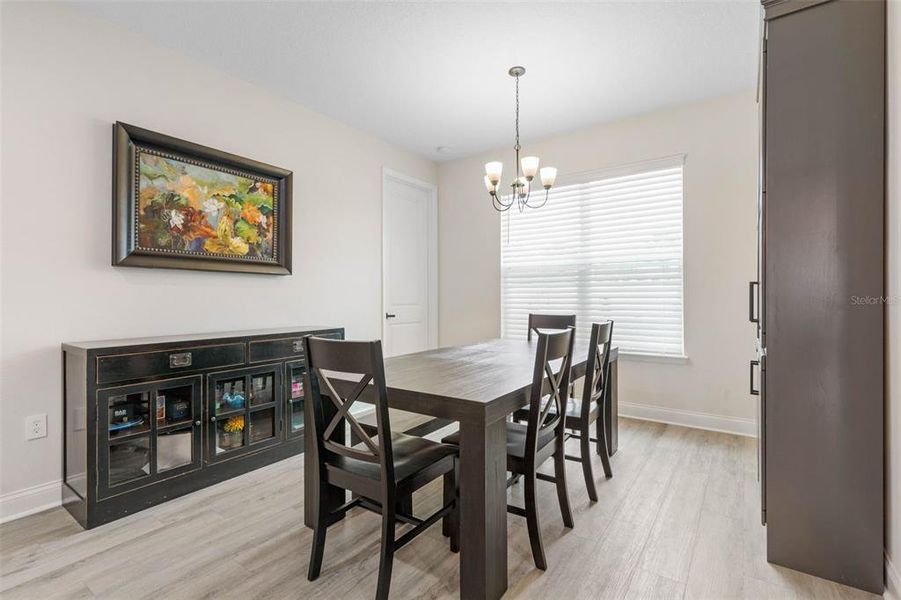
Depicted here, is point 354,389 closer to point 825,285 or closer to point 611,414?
point 825,285

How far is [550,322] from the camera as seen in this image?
347 cm

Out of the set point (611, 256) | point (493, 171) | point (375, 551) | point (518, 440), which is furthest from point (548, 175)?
point (375, 551)

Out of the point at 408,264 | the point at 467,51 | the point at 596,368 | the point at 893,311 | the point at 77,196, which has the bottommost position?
the point at 596,368

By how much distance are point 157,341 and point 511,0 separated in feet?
8.95

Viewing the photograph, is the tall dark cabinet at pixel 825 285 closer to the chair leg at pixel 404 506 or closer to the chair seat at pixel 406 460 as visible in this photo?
the chair seat at pixel 406 460

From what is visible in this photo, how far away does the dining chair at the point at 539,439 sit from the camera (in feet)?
5.58

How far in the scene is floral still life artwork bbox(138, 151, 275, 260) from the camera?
2.64 metres

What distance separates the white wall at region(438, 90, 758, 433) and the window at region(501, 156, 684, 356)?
12 centimetres

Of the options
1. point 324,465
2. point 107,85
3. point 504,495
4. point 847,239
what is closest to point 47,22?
point 107,85

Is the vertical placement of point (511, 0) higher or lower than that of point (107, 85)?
higher

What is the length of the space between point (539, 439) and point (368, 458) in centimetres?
76

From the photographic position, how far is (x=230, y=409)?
266cm

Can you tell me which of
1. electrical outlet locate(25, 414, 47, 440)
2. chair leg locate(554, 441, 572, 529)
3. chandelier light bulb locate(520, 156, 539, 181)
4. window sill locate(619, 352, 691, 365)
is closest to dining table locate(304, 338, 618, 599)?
chair leg locate(554, 441, 572, 529)

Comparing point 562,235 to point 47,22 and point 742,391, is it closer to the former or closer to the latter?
point 742,391
